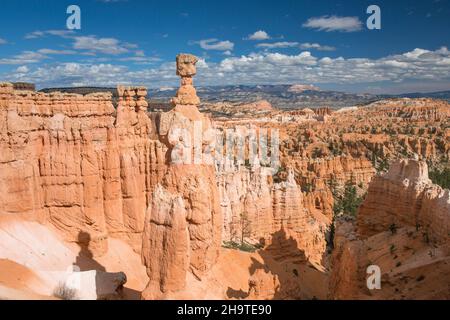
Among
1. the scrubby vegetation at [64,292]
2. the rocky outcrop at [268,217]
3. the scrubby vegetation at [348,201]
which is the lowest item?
the scrubby vegetation at [348,201]

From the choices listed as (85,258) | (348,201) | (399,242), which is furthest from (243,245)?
(348,201)

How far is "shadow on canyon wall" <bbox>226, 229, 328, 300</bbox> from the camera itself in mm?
14914

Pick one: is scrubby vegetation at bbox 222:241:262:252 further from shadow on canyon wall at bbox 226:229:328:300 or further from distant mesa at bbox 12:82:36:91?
distant mesa at bbox 12:82:36:91

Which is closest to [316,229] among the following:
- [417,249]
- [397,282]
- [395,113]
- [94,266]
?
[417,249]

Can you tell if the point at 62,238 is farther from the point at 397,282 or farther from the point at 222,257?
the point at 397,282

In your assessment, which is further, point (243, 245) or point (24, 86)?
point (24, 86)

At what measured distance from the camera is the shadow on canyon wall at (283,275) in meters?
14.9

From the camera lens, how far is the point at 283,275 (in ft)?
66.4

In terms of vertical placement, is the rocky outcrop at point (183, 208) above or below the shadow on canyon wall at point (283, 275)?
above

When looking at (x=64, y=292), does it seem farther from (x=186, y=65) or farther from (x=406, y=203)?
(x=406, y=203)

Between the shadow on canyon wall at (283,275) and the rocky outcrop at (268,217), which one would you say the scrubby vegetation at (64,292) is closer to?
the shadow on canyon wall at (283,275)

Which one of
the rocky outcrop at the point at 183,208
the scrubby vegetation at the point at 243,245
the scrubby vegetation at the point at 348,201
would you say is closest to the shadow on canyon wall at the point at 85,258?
Answer: the rocky outcrop at the point at 183,208

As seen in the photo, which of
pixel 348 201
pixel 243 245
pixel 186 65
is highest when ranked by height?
pixel 186 65

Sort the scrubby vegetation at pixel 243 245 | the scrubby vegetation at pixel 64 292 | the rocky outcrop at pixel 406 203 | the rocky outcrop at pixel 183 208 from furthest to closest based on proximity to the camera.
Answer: the scrubby vegetation at pixel 243 245 < the rocky outcrop at pixel 406 203 < the scrubby vegetation at pixel 64 292 < the rocky outcrop at pixel 183 208
